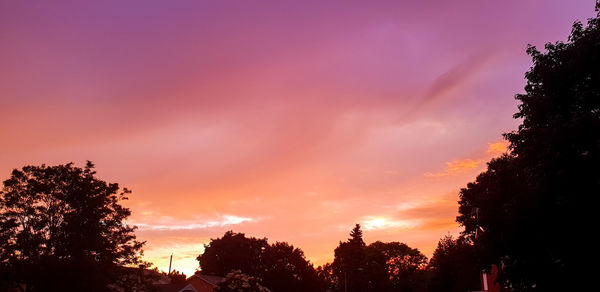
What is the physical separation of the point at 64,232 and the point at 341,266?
72.7m

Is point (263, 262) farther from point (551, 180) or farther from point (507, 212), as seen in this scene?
point (551, 180)

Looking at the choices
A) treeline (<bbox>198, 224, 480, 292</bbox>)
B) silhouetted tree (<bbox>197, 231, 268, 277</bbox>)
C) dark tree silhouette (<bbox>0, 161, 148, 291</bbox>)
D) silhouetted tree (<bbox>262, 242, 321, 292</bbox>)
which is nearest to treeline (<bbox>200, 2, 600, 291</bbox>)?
dark tree silhouette (<bbox>0, 161, 148, 291</bbox>)

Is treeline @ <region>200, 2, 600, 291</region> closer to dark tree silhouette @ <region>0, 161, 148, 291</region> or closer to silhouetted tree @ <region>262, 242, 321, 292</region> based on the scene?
dark tree silhouette @ <region>0, 161, 148, 291</region>

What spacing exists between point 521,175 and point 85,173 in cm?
3338

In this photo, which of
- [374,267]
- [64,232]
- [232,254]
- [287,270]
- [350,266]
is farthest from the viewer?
[374,267]

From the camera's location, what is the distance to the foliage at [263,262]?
262 feet

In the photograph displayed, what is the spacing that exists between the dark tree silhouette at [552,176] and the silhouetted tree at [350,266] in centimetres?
7567

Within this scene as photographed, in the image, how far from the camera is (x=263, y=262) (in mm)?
83938

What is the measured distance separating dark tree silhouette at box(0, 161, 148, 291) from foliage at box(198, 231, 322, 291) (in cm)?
4650

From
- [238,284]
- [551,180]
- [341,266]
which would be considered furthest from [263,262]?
[551,180]

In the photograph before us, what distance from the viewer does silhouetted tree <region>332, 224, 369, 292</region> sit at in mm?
93812

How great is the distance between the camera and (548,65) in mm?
17000

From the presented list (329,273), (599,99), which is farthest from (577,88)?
(329,273)

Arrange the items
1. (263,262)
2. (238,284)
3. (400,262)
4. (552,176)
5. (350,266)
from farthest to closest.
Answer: (400,262)
(350,266)
(263,262)
(238,284)
(552,176)
